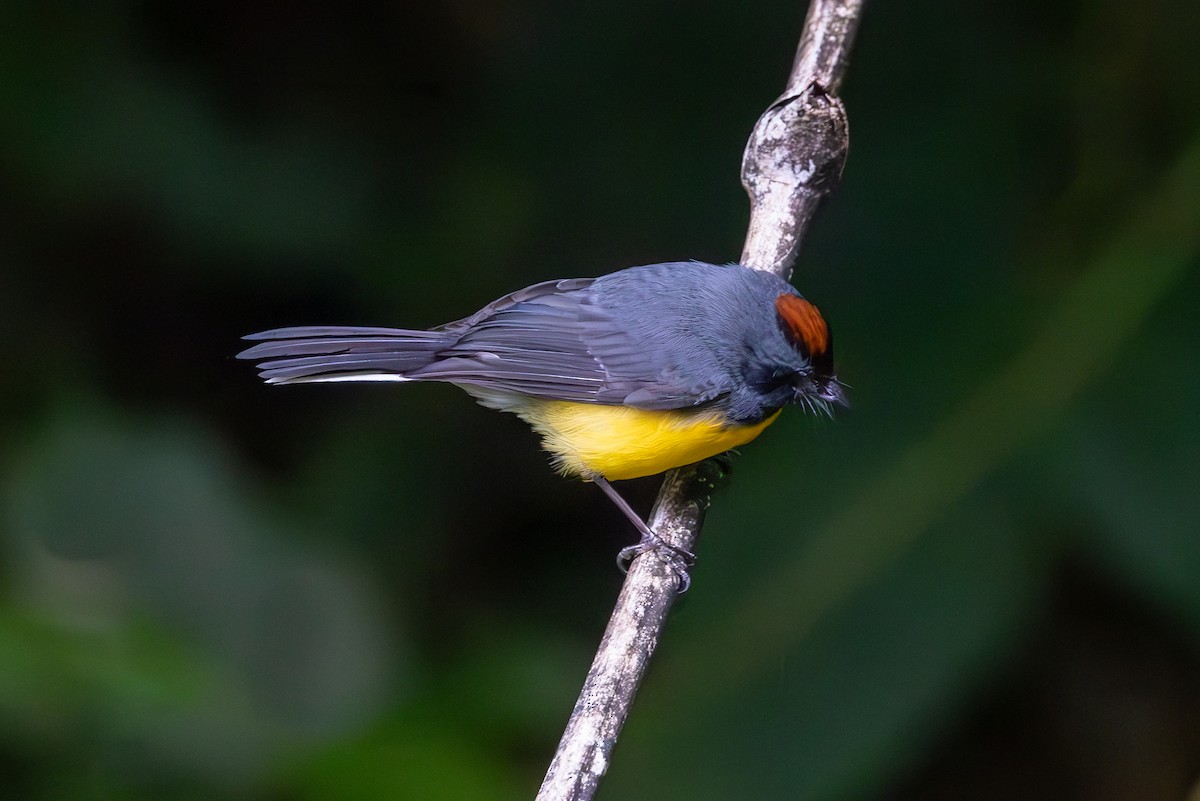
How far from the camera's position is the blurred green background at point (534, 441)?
131 inches

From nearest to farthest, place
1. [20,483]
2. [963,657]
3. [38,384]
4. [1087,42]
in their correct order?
[963,657]
[20,483]
[38,384]
[1087,42]

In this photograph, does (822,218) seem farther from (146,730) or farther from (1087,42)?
(146,730)

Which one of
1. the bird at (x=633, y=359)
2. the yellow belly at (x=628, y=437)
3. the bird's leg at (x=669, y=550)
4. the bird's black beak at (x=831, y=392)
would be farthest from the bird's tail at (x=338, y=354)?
the bird's black beak at (x=831, y=392)

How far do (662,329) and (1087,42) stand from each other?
1989 millimetres

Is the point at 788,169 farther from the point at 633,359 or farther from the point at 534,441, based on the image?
the point at 534,441

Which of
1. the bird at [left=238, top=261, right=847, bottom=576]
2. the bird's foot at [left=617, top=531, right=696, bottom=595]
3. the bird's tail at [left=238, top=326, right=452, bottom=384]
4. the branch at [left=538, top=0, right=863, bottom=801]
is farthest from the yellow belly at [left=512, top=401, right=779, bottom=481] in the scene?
the bird's tail at [left=238, top=326, right=452, bottom=384]

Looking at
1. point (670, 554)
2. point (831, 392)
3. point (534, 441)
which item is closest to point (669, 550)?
point (670, 554)

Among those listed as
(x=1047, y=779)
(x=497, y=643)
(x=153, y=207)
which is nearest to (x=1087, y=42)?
(x=1047, y=779)

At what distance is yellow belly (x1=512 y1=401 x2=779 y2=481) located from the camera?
3.26 m

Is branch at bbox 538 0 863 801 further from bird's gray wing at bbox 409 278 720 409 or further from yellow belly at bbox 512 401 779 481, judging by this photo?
bird's gray wing at bbox 409 278 720 409

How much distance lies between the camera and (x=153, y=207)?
415 centimetres

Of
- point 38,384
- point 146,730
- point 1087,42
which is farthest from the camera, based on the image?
point 1087,42

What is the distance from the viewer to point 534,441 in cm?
463

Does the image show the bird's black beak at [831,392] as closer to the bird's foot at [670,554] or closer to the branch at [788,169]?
the branch at [788,169]
